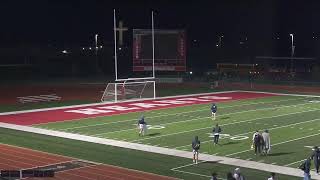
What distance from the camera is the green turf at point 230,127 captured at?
24.5 meters

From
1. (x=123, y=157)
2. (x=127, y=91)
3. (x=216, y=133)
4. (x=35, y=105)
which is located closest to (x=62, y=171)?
(x=123, y=157)

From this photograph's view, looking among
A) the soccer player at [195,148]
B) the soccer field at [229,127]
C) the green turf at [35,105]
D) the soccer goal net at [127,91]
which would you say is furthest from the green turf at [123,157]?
the soccer goal net at [127,91]

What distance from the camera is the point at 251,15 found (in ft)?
261

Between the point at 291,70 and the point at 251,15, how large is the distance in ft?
36.1

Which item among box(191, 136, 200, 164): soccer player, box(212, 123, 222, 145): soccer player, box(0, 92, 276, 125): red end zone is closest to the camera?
box(191, 136, 200, 164): soccer player

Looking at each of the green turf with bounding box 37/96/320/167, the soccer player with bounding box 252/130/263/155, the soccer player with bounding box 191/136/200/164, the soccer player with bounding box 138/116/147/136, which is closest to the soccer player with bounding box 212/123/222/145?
the green turf with bounding box 37/96/320/167

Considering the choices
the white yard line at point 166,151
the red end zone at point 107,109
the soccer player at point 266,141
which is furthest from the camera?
the red end zone at point 107,109

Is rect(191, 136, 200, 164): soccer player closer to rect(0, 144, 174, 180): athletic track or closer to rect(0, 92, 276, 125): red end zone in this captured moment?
rect(0, 144, 174, 180): athletic track

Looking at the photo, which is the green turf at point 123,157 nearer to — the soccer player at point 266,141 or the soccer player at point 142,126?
the soccer player at point 266,141

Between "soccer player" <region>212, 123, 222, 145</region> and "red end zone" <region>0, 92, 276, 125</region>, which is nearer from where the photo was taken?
"soccer player" <region>212, 123, 222, 145</region>

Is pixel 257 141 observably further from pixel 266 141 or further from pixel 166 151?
pixel 166 151

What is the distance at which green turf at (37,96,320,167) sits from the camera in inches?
963

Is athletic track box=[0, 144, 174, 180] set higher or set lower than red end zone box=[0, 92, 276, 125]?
lower

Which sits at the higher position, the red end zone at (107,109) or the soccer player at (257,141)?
the soccer player at (257,141)
